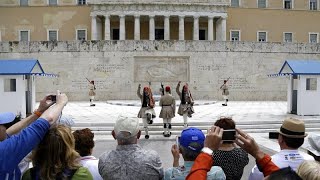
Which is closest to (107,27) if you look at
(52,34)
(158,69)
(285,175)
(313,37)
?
(52,34)

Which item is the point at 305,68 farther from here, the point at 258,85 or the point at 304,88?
the point at 258,85

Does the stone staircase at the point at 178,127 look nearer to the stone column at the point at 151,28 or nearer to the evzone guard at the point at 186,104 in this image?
the evzone guard at the point at 186,104

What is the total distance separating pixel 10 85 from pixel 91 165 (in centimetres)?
1554

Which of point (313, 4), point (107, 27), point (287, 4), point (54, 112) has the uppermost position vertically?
point (313, 4)

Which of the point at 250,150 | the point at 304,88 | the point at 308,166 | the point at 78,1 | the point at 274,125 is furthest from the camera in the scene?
the point at 78,1

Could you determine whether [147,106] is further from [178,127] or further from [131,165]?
[131,165]

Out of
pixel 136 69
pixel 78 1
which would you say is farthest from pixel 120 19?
pixel 136 69

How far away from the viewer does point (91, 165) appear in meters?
4.71

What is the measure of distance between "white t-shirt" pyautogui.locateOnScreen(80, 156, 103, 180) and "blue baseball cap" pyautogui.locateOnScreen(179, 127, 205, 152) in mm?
1273

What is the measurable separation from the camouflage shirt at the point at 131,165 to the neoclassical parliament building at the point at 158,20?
44757mm

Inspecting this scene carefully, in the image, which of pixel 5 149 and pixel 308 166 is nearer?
pixel 308 166

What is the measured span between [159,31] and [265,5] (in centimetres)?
1503

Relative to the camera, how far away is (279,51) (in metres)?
32.3

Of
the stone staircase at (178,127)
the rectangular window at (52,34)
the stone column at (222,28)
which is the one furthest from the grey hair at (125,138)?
the rectangular window at (52,34)
